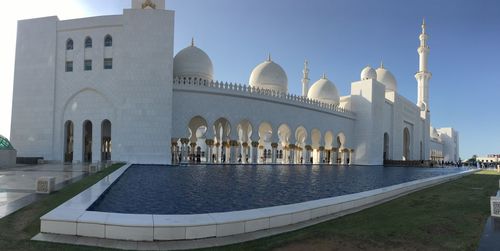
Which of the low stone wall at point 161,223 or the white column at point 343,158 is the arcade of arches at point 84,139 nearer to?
the low stone wall at point 161,223

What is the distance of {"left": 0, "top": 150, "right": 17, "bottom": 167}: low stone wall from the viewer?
1644 cm

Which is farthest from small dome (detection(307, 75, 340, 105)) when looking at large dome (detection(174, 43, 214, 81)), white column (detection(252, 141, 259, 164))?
large dome (detection(174, 43, 214, 81))

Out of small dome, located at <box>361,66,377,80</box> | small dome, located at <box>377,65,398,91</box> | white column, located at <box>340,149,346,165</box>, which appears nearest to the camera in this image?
white column, located at <box>340,149,346,165</box>

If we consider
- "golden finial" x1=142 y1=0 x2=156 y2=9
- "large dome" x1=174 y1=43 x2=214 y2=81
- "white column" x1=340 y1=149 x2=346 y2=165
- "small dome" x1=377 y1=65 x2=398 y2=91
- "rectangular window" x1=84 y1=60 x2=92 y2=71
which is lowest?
"white column" x1=340 y1=149 x2=346 y2=165

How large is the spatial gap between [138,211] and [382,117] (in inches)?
1281

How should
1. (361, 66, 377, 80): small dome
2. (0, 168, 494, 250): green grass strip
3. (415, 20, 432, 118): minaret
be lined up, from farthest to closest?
(415, 20, 432, 118): minaret → (361, 66, 377, 80): small dome → (0, 168, 494, 250): green grass strip

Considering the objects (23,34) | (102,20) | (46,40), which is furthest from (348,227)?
(23,34)

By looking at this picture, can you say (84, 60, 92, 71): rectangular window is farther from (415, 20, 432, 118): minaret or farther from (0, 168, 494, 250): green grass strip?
(415, 20, 432, 118): minaret

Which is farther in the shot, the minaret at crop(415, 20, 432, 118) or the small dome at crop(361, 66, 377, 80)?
the minaret at crop(415, 20, 432, 118)

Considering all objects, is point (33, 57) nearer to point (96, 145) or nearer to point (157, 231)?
point (96, 145)

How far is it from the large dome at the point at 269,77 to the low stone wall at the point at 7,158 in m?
18.4

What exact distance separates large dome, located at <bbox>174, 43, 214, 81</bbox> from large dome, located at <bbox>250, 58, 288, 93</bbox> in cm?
632

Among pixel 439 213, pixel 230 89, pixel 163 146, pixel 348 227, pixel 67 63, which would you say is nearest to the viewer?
pixel 348 227

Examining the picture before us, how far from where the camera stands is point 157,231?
4051mm
